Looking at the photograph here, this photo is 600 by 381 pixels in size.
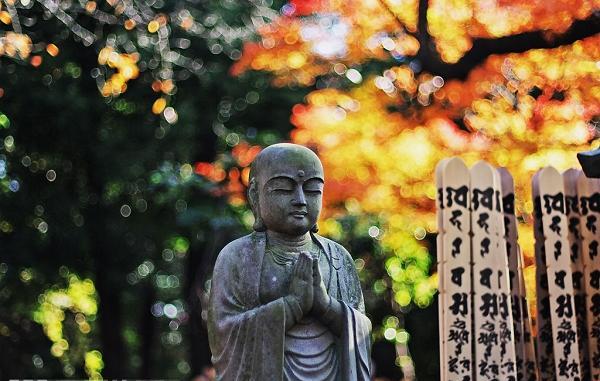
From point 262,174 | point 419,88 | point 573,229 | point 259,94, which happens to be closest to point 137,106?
point 259,94

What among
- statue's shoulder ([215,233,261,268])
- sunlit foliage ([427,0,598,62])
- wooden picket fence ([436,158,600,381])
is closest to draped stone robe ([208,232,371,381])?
statue's shoulder ([215,233,261,268])

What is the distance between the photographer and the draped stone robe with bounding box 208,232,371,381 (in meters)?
5.58

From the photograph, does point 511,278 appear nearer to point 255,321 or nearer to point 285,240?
point 285,240

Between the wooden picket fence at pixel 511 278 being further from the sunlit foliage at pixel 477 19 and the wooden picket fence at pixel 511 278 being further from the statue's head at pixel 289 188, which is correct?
the statue's head at pixel 289 188

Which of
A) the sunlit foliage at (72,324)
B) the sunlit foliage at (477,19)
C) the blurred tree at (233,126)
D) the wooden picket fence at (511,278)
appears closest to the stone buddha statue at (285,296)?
the wooden picket fence at (511,278)

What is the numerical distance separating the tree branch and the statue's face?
3.72 meters

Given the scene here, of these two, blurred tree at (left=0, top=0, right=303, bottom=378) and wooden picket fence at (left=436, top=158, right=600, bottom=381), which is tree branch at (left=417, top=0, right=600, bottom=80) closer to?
wooden picket fence at (left=436, top=158, right=600, bottom=381)

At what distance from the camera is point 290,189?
19.2ft

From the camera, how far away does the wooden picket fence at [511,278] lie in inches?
385

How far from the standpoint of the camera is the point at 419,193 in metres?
13.7

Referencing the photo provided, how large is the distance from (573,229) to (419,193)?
3601 mm

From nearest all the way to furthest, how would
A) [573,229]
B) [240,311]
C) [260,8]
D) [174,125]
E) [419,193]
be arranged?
[240,311] < [573,229] < [419,193] < [260,8] < [174,125]

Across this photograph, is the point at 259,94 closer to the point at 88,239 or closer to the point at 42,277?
the point at 88,239

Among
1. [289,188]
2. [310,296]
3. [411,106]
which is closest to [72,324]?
[411,106]
